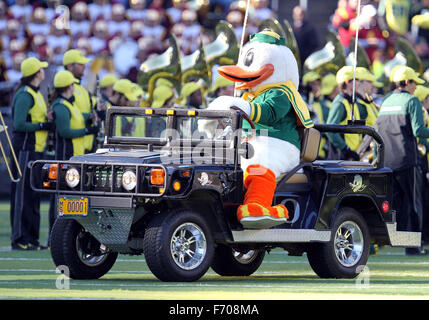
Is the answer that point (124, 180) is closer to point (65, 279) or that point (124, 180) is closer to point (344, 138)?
point (65, 279)

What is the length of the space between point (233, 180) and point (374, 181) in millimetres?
1758

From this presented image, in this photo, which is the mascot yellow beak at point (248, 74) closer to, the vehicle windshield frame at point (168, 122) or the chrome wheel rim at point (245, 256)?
the vehicle windshield frame at point (168, 122)

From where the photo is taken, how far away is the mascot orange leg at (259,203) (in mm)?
12312

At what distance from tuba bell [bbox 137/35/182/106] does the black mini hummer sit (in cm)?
615

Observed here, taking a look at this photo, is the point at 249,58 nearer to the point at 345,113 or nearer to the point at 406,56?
the point at 345,113

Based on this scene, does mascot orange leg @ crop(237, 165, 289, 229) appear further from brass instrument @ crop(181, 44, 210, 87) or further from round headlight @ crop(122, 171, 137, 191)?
brass instrument @ crop(181, 44, 210, 87)

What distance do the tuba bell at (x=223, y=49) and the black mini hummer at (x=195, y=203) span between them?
314 inches

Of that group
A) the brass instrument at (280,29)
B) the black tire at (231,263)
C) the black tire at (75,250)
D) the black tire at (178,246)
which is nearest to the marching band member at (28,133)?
the black tire at (231,263)

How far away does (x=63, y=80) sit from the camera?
1683 cm

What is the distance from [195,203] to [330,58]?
32.1ft

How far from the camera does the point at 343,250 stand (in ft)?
43.7

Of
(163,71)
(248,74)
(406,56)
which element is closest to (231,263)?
(248,74)
